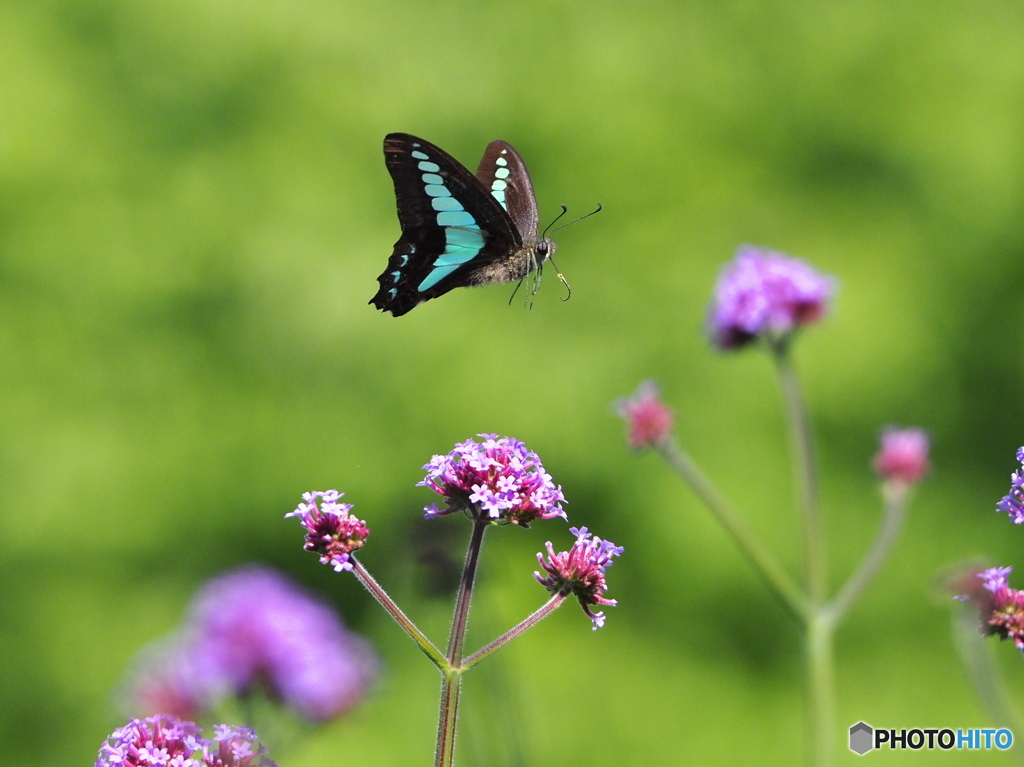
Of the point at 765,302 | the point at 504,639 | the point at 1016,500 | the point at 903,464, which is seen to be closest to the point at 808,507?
the point at 903,464

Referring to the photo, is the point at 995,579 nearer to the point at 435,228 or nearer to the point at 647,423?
the point at 647,423

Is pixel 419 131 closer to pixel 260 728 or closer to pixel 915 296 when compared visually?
pixel 915 296

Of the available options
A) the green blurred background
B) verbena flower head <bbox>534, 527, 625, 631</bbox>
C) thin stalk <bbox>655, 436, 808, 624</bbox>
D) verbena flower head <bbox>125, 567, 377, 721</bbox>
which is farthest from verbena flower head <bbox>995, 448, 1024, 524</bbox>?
the green blurred background

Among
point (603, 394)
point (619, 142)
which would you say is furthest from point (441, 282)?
point (619, 142)

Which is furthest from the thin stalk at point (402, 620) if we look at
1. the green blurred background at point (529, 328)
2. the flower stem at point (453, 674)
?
the green blurred background at point (529, 328)

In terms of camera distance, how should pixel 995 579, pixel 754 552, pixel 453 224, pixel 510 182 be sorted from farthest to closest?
pixel 510 182 → pixel 453 224 → pixel 754 552 → pixel 995 579
